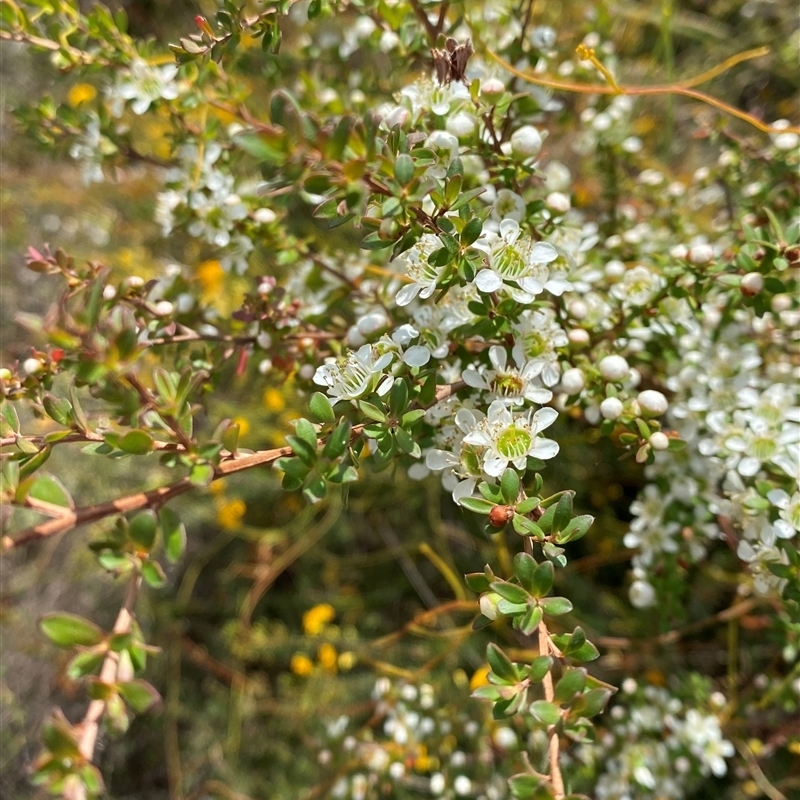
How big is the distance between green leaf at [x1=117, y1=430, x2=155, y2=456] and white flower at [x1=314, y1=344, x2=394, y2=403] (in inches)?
6.4

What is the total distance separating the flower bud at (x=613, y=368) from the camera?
0.66 metres

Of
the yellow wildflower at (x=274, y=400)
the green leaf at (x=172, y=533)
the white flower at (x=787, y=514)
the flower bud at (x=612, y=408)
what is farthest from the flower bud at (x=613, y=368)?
the yellow wildflower at (x=274, y=400)

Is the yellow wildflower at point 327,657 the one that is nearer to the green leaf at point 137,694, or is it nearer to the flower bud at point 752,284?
the green leaf at point 137,694

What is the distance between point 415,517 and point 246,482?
1.49 feet

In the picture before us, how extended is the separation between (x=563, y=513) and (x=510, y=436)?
10 centimetres

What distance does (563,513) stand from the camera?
51 centimetres

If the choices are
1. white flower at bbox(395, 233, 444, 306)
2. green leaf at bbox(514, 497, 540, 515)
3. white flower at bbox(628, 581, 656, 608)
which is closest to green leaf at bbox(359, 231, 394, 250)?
white flower at bbox(395, 233, 444, 306)

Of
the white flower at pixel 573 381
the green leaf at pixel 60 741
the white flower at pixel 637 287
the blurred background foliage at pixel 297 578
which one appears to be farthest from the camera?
the blurred background foliage at pixel 297 578

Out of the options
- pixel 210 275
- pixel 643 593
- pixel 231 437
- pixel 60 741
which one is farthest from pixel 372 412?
pixel 210 275

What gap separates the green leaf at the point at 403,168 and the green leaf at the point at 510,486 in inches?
10.4

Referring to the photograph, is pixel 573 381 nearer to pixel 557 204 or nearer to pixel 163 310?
pixel 557 204

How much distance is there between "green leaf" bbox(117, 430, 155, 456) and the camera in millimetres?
470

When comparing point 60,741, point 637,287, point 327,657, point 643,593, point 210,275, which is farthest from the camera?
point 210,275

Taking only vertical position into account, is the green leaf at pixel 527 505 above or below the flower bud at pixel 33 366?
above
